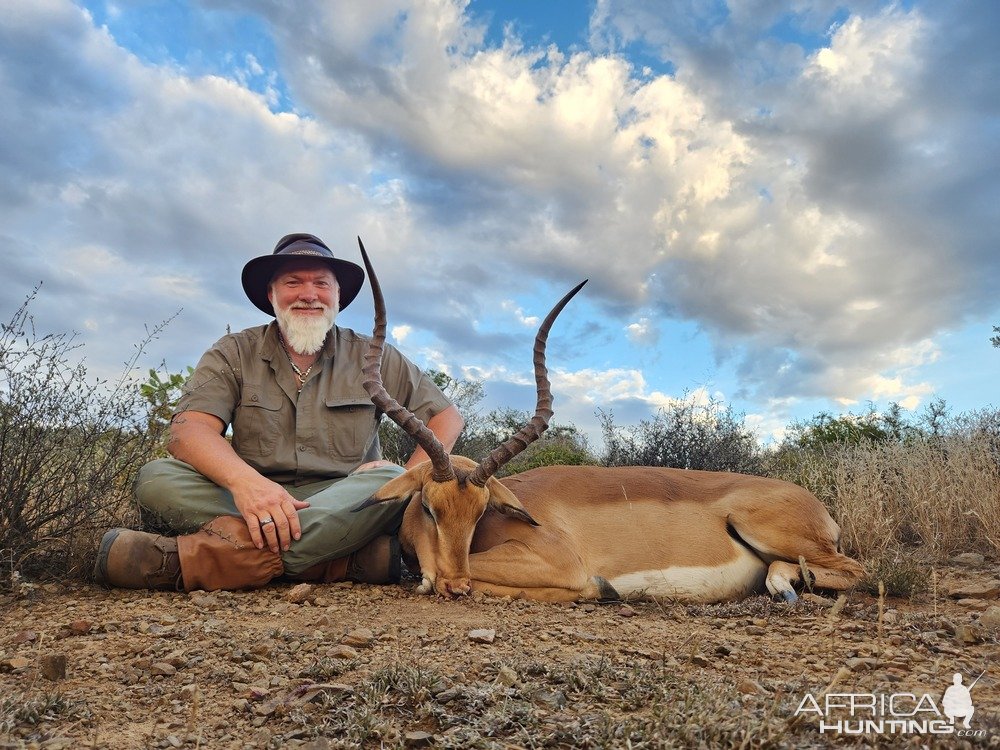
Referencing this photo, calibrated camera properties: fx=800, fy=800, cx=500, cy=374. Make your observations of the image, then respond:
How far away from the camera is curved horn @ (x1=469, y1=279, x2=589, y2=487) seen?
16.8 feet

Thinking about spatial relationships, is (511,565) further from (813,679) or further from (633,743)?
(633,743)

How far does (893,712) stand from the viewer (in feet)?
8.58

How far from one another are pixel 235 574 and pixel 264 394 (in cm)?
149

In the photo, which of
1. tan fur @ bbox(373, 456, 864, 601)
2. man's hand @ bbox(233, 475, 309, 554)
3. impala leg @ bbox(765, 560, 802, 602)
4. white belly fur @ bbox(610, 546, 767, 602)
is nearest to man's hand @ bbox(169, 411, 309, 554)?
man's hand @ bbox(233, 475, 309, 554)

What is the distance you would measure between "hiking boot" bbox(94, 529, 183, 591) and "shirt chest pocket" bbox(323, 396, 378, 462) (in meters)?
1.45

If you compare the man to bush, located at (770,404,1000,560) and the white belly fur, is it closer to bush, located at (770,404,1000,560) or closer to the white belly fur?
the white belly fur

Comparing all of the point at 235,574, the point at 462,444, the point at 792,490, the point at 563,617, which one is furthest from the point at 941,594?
the point at 462,444

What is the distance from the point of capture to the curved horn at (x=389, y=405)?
500cm

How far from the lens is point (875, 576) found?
17.9ft

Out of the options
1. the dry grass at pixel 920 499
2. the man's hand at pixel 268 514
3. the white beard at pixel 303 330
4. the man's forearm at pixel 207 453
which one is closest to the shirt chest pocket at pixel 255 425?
the man's forearm at pixel 207 453

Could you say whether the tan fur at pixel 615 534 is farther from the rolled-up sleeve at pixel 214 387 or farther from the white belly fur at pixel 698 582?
the rolled-up sleeve at pixel 214 387

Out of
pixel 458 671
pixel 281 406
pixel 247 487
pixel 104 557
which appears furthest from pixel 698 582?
pixel 104 557

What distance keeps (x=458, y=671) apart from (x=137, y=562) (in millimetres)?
2783

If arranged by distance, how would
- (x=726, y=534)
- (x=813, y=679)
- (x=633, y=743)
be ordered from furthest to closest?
(x=726, y=534) < (x=813, y=679) < (x=633, y=743)
